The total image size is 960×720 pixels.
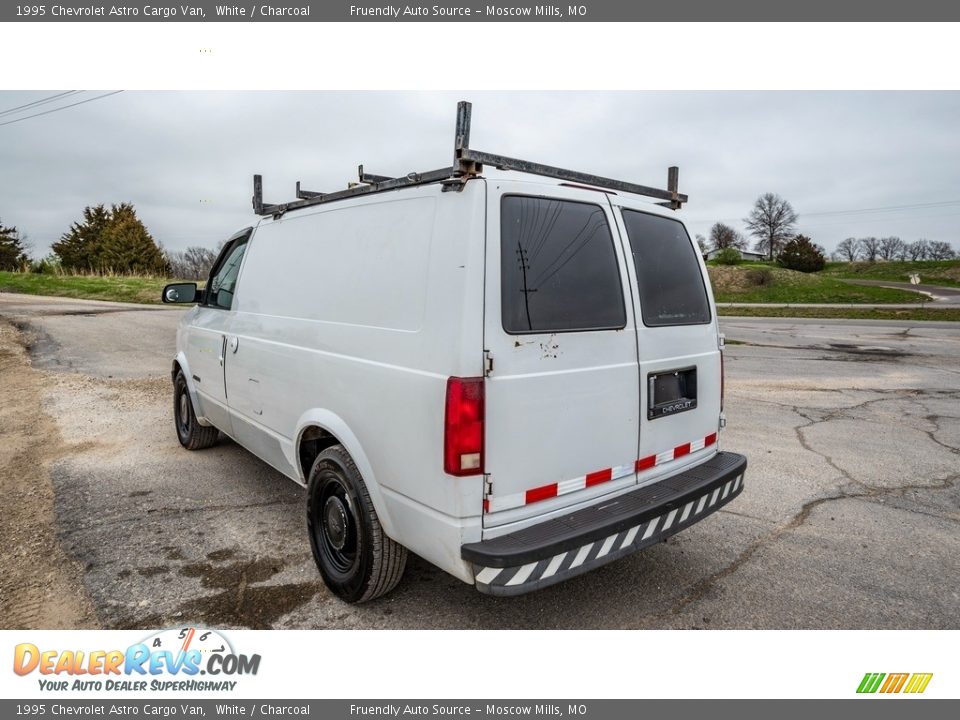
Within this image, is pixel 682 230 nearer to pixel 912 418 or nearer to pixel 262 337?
pixel 262 337

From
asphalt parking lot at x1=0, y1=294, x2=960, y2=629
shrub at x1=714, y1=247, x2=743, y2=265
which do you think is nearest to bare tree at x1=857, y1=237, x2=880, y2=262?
shrub at x1=714, y1=247, x2=743, y2=265

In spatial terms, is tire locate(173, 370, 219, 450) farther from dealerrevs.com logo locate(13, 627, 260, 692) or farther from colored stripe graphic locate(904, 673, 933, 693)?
colored stripe graphic locate(904, 673, 933, 693)

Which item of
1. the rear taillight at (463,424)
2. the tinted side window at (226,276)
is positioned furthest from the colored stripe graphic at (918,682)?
the tinted side window at (226,276)

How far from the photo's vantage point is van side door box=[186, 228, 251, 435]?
15.3 feet

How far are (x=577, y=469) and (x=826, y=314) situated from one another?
26.2m

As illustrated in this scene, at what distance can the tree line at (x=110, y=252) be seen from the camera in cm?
4599

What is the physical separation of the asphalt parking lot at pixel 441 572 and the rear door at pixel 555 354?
2.58 ft

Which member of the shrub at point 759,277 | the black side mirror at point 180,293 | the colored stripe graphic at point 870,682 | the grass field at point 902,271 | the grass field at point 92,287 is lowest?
the colored stripe graphic at point 870,682

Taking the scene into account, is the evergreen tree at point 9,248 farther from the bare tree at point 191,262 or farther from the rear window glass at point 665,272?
the rear window glass at point 665,272

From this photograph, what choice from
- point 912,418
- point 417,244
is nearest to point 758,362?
point 912,418

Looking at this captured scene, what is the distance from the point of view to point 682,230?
147 inches

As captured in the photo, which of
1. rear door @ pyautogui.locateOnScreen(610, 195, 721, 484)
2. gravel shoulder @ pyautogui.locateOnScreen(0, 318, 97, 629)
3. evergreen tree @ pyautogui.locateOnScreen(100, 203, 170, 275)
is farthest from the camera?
evergreen tree @ pyautogui.locateOnScreen(100, 203, 170, 275)

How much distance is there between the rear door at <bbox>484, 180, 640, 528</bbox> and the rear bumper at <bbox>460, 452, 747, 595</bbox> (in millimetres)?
95

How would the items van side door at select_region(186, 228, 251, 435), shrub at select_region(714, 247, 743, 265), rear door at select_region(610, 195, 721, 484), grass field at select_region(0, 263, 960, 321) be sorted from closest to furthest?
rear door at select_region(610, 195, 721, 484), van side door at select_region(186, 228, 251, 435), grass field at select_region(0, 263, 960, 321), shrub at select_region(714, 247, 743, 265)
